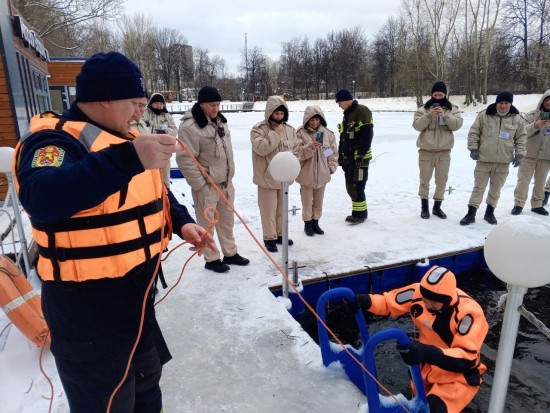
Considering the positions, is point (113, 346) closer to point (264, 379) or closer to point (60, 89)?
point (264, 379)

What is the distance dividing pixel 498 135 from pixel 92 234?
19.4 ft

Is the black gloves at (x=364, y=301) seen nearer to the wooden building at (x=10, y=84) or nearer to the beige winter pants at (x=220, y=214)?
the beige winter pants at (x=220, y=214)

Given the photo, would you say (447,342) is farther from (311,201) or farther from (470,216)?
(470,216)

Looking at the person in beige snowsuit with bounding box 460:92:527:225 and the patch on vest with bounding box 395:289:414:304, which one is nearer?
the patch on vest with bounding box 395:289:414:304

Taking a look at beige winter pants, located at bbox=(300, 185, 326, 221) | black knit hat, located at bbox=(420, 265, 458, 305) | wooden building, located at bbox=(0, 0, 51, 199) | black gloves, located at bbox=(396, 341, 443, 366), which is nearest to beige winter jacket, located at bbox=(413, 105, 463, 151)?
beige winter pants, located at bbox=(300, 185, 326, 221)

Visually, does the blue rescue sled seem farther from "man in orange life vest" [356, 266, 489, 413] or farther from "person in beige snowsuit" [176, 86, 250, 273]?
"person in beige snowsuit" [176, 86, 250, 273]

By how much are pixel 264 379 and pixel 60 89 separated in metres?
20.0

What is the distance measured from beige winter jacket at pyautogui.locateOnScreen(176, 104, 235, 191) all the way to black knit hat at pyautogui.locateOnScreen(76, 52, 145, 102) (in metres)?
2.50

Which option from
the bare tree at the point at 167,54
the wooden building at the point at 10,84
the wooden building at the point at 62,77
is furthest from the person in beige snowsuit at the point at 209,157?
the bare tree at the point at 167,54

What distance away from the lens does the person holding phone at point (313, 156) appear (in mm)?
5125

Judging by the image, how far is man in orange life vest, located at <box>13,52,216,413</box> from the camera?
1.25m

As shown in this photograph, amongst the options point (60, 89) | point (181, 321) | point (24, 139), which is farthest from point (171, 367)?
point (60, 89)

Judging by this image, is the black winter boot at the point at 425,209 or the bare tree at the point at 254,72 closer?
the black winter boot at the point at 425,209

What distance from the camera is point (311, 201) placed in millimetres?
5340
